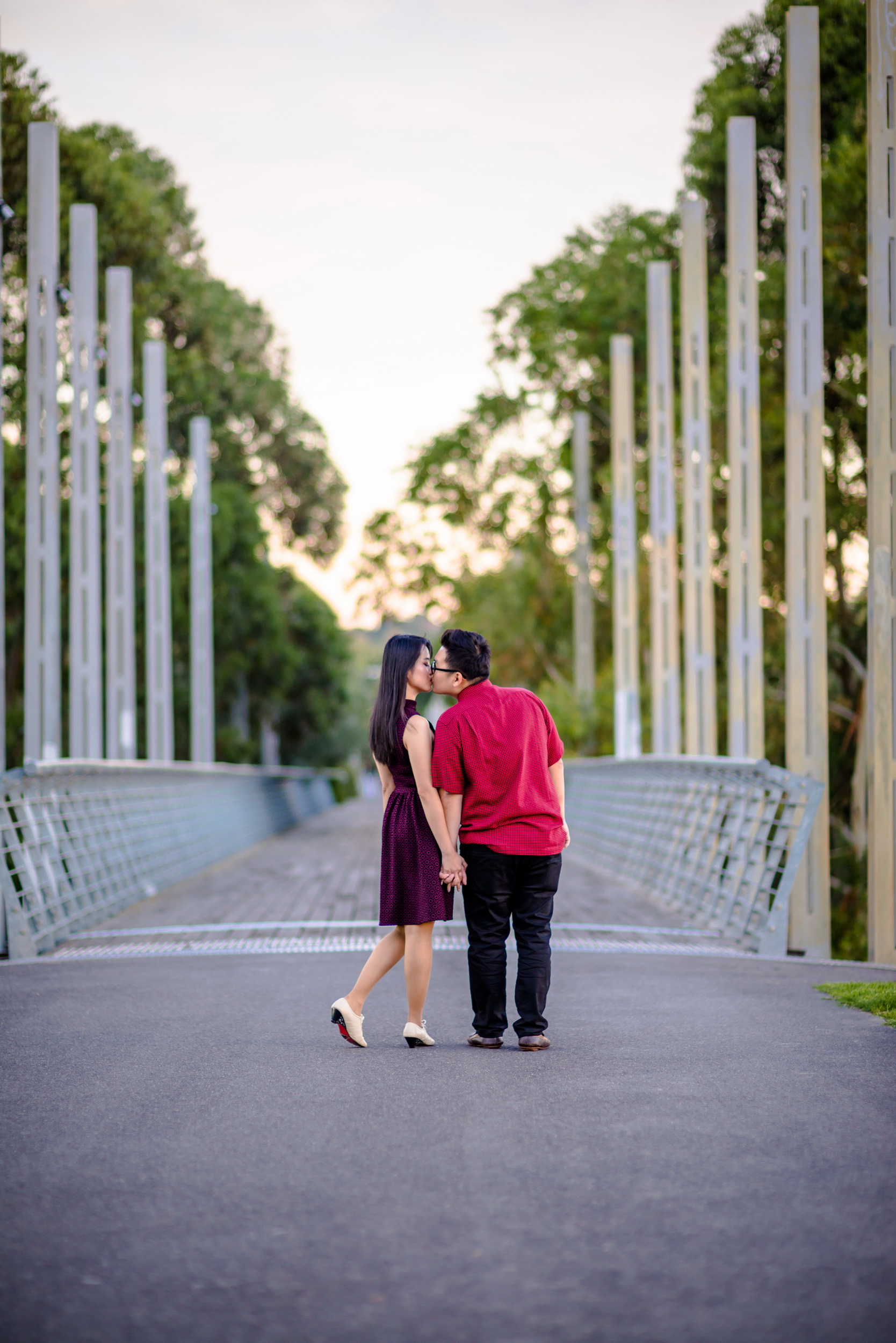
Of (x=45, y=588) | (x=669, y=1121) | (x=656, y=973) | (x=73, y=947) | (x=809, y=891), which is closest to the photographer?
(x=669, y=1121)

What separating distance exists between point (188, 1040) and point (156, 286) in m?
40.1

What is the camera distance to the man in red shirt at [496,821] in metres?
6.54

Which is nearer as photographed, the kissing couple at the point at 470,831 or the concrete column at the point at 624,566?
the kissing couple at the point at 470,831

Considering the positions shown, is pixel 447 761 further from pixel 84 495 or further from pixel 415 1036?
pixel 84 495

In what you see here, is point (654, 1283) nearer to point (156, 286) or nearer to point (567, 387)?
point (567, 387)

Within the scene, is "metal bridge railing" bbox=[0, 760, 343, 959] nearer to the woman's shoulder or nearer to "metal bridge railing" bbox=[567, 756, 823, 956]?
the woman's shoulder

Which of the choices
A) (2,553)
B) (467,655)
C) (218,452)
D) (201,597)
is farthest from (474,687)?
(218,452)

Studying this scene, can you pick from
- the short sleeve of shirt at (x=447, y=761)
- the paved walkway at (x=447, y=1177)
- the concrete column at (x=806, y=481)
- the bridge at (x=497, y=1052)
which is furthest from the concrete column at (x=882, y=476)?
the short sleeve of shirt at (x=447, y=761)

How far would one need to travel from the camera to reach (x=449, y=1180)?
435 centimetres

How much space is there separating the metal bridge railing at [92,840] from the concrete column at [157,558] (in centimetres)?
777

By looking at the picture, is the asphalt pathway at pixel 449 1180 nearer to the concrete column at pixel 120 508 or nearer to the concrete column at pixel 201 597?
the concrete column at pixel 120 508

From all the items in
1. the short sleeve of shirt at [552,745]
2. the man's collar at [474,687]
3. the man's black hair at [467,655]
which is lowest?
the short sleeve of shirt at [552,745]

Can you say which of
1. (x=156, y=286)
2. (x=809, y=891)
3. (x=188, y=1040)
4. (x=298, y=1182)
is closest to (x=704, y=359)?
(x=809, y=891)

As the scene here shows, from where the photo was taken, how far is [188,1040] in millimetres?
6730
